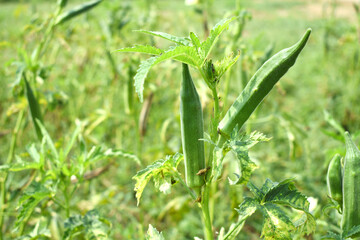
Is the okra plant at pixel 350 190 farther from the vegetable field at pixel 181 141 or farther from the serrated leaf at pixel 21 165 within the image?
the serrated leaf at pixel 21 165

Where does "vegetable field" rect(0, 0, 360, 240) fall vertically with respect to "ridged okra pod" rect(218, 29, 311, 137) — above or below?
below

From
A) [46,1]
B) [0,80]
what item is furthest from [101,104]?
[46,1]

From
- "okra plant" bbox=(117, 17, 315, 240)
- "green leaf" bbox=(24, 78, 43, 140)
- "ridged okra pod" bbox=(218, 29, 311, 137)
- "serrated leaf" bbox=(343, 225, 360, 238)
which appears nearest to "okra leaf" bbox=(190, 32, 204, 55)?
"okra plant" bbox=(117, 17, 315, 240)

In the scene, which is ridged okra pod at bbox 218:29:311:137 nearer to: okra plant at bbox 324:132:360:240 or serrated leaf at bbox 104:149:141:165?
okra plant at bbox 324:132:360:240

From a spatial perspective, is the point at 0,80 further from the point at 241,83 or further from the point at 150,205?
the point at 241,83

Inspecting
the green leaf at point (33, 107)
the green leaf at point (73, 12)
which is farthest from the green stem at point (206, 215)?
the green leaf at point (73, 12)

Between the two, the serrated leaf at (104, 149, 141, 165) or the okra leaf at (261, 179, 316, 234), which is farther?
the serrated leaf at (104, 149, 141, 165)

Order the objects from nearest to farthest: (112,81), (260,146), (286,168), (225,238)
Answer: (225,238) → (112,81) → (286,168) → (260,146)
